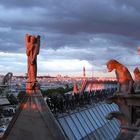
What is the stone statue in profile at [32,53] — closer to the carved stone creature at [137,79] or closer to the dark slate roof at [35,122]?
the dark slate roof at [35,122]

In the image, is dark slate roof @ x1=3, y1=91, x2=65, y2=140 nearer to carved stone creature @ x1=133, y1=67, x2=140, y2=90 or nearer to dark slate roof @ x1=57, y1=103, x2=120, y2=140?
dark slate roof @ x1=57, y1=103, x2=120, y2=140

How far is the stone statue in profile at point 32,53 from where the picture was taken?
22.8 meters

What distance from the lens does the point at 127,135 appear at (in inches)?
521

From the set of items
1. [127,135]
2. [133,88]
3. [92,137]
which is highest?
[133,88]

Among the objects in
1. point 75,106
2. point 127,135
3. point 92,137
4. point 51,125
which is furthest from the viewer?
point 75,106

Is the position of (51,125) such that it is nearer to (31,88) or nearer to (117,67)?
(31,88)

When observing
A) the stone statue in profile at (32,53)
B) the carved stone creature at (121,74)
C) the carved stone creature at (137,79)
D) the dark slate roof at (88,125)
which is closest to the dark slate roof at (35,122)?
the stone statue in profile at (32,53)

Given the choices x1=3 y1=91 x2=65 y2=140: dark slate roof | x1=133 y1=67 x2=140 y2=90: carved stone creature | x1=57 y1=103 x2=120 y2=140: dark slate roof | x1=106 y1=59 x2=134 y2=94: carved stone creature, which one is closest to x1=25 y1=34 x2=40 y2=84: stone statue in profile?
x1=3 y1=91 x2=65 y2=140: dark slate roof

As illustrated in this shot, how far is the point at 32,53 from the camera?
23000 millimetres

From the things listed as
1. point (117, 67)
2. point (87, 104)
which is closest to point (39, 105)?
point (117, 67)

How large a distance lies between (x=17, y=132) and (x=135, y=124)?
11284 millimetres

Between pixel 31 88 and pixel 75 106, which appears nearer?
pixel 31 88

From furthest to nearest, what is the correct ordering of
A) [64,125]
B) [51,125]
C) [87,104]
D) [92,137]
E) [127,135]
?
1. [87,104]
2. [92,137]
3. [64,125]
4. [51,125]
5. [127,135]

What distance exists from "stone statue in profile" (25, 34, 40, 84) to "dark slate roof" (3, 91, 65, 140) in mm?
880
